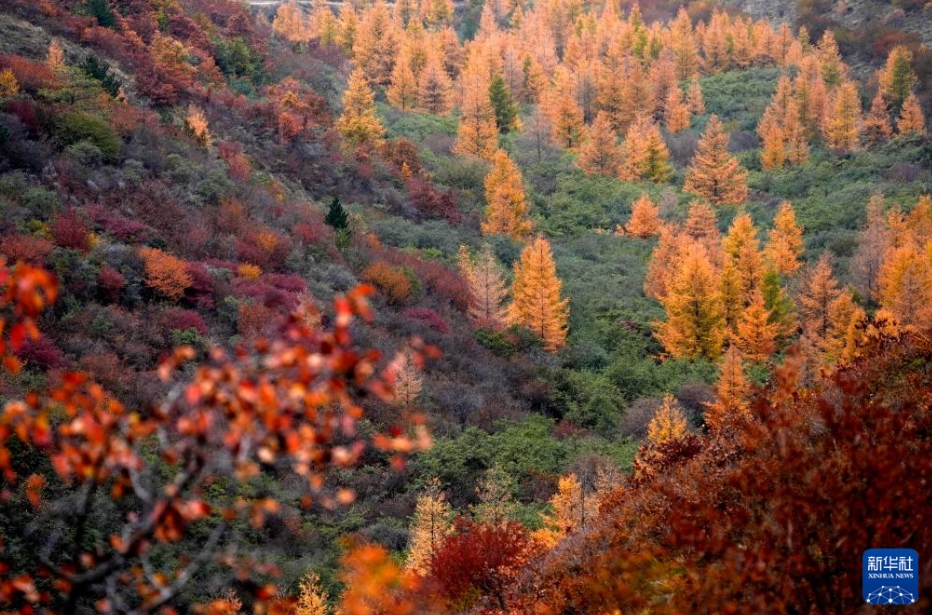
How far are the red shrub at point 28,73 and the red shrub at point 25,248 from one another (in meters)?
11.3

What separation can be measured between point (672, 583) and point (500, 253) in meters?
37.5

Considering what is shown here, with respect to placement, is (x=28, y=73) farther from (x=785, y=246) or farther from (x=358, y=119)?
(x=785, y=246)

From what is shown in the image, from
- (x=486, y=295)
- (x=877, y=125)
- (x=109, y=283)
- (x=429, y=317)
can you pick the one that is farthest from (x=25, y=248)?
(x=877, y=125)

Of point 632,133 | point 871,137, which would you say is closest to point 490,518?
point 632,133

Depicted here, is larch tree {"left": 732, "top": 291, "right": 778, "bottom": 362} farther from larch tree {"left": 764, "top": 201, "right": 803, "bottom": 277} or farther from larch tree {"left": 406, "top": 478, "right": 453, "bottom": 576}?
larch tree {"left": 406, "top": 478, "right": 453, "bottom": 576}

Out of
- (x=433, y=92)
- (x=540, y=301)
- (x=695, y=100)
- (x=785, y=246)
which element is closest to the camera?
(x=540, y=301)

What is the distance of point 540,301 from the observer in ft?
111

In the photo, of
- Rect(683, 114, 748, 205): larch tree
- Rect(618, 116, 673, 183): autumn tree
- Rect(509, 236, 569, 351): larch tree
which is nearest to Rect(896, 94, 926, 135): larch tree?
Rect(683, 114, 748, 205): larch tree

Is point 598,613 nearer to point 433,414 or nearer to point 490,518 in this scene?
point 490,518

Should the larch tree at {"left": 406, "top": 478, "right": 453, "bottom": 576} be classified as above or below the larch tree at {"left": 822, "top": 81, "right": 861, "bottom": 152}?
below

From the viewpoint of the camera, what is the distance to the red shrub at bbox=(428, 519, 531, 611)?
10.1 m

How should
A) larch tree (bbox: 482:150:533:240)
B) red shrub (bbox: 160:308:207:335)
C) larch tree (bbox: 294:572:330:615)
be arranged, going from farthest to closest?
larch tree (bbox: 482:150:533:240) < red shrub (bbox: 160:308:207:335) < larch tree (bbox: 294:572:330:615)

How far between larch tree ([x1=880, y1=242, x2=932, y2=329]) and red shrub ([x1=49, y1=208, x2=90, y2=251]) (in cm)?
2892

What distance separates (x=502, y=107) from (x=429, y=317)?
4185cm
